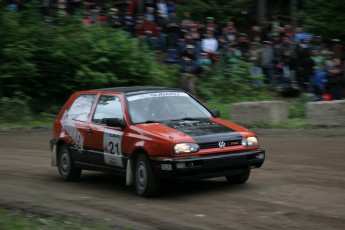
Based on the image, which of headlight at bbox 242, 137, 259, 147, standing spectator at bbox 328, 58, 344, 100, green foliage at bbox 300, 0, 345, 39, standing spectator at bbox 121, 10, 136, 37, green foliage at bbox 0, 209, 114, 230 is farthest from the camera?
green foliage at bbox 300, 0, 345, 39

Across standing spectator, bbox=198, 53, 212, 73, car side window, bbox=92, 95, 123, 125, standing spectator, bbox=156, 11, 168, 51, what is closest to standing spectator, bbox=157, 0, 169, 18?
standing spectator, bbox=156, 11, 168, 51

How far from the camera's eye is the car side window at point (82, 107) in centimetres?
→ 1125

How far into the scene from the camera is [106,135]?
34.1ft

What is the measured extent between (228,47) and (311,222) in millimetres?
15532

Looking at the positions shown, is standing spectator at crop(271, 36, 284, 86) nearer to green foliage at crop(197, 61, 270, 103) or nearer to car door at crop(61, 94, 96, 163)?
green foliage at crop(197, 61, 270, 103)

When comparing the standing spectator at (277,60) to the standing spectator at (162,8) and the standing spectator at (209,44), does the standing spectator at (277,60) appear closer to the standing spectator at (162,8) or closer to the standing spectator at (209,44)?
the standing spectator at (209,44)

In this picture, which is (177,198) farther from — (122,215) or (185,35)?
(185,35)

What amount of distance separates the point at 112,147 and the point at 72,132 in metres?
1.38

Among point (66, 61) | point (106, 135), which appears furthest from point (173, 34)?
point (106, 135)

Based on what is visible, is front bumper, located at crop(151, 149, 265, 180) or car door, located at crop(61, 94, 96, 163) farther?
car door, located at crop(61, 94, 96, 163)

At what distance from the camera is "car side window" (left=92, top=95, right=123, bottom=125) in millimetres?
10461

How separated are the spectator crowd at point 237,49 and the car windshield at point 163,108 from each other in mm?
10061

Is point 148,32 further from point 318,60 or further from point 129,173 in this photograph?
point 129,173

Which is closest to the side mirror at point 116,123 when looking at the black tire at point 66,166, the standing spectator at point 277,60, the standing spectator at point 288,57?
the black tire at point 66,166
